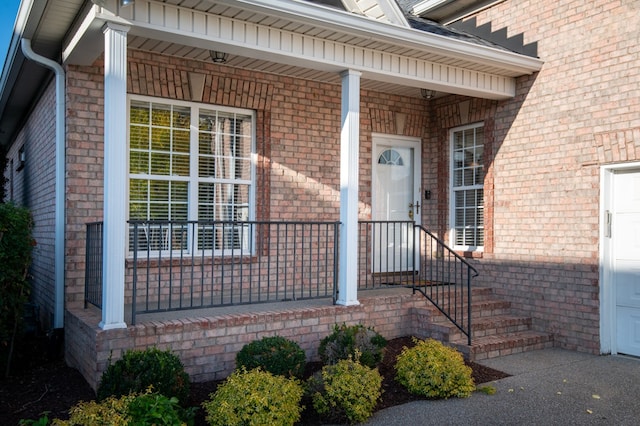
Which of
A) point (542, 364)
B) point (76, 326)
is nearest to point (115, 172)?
point (76, 326)

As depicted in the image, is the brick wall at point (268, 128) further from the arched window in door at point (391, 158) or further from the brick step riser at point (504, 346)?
the brick step riser at point (504, 346)

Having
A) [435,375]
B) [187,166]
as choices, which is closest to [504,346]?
[435,375]

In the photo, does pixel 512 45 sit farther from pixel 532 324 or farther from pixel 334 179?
pixel 532 324

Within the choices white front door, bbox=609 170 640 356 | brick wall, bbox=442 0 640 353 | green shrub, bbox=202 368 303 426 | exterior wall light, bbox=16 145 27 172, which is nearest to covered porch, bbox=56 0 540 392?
brick wall, bbox=442 0 640 353

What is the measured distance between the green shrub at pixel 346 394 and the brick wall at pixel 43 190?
355 centimetres

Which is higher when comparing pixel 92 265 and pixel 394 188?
pixel 394 188

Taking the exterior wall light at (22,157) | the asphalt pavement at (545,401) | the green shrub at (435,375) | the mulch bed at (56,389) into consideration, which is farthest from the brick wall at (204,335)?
the exterior wall light at (22,157)

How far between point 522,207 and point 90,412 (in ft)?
19.1

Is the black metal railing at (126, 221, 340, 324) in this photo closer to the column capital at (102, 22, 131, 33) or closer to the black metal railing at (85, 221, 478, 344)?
the black metal railing at (85, 221, 478, 344)

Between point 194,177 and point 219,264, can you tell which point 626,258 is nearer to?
point 219,264

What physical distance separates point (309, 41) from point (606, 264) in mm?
4194

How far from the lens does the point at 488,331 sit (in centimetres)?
685

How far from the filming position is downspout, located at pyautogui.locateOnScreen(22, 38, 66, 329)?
6.13 m

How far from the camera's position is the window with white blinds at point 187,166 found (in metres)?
6.62
